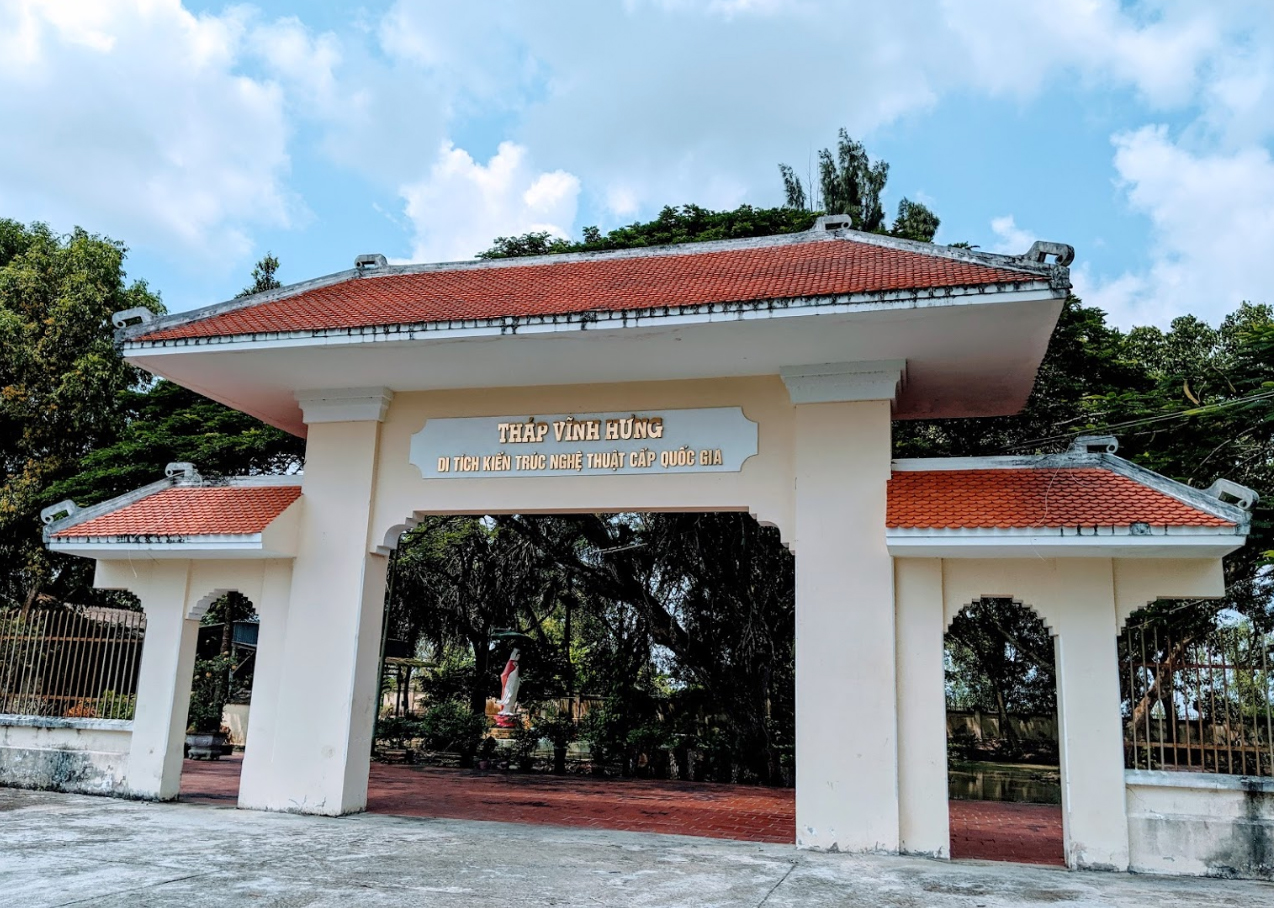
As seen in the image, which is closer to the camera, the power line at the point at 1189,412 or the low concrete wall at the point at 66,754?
the low concrete wall at the point at 66,754

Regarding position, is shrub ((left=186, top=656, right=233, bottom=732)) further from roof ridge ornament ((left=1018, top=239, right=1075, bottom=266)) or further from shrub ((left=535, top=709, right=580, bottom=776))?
roof ridge ornament ((left=1018, top=239, right=1075, bottom=266))

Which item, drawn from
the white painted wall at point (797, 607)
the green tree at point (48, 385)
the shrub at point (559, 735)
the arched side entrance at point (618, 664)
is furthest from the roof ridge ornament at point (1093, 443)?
the green tree at point (48, 385)

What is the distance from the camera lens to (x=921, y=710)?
7273 millimetres

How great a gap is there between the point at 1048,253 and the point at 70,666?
9.14m

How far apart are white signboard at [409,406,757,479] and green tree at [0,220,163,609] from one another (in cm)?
997

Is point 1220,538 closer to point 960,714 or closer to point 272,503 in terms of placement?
point 272,503

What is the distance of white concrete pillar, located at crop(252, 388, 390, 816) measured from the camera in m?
8.35

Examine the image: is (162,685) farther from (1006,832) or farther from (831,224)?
(1006,832)

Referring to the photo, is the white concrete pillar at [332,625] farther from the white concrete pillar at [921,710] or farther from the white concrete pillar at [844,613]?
the white concrete pillar at [921,710]

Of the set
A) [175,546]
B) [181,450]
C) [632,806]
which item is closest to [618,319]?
[175,546]

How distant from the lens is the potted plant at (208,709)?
46.7 feet

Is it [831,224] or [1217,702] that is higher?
[831,224]

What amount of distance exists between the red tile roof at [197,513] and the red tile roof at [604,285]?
5.16 ft

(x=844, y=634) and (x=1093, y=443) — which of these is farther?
(x=1093, y=443)
